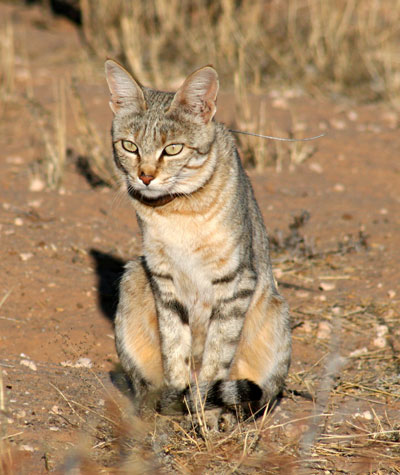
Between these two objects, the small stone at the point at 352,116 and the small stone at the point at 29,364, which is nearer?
the small stone at the point at 29,364

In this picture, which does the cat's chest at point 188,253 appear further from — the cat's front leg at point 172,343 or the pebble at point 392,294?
the pebble at point 392,294

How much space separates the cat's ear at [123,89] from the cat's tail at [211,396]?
4.63ft

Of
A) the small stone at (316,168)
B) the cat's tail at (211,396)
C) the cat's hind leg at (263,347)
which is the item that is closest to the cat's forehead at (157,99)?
the cat's hind leg at (263,347)

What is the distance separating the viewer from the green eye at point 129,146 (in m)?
3.39

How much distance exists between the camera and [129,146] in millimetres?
3406

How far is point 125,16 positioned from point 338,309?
5.53 meters

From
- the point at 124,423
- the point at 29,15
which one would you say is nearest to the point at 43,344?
the point at 124,423

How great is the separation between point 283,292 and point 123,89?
2.10 m

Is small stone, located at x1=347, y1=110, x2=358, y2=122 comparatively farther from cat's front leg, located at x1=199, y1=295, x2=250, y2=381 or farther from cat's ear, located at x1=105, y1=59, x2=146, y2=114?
cat's front leg, located at x1=199, y1=295, x2=250, y2=381

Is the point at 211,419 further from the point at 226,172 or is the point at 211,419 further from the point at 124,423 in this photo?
the point at 226,172

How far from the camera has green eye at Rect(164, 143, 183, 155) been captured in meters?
3.34

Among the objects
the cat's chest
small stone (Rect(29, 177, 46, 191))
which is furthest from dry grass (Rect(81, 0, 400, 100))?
the cat's chest

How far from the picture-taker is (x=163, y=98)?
354 centimetres

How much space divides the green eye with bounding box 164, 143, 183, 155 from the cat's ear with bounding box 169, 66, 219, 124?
0.19m
